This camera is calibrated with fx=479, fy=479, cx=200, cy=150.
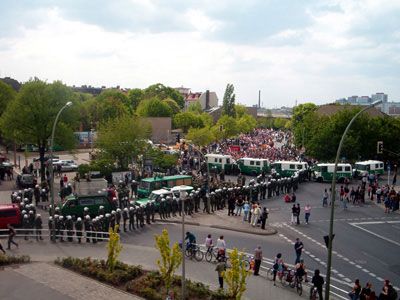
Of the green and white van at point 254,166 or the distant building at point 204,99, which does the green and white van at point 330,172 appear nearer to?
the green and white van at point 254,166

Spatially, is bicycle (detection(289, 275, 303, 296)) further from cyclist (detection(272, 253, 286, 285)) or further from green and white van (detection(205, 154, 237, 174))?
green and white van (detection(205, 154, 237, 174))

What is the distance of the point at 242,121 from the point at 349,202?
7132 centimetres

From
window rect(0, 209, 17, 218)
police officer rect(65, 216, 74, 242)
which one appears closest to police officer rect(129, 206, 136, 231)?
police officer rect(65, 216, 74, 242)

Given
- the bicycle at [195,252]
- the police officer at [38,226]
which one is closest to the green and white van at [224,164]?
the police officer at [38,226]

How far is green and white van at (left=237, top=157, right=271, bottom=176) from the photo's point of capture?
5066 centimetres

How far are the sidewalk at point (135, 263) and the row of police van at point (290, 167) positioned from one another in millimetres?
25248

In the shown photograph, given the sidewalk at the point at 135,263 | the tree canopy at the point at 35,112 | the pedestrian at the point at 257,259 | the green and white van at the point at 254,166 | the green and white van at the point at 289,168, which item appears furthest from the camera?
the green and white van at the point at 254,166

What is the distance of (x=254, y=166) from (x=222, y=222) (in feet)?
72.4

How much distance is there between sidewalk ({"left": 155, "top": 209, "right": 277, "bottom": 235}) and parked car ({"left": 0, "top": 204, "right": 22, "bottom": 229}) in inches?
324

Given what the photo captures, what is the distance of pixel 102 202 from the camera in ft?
99.7

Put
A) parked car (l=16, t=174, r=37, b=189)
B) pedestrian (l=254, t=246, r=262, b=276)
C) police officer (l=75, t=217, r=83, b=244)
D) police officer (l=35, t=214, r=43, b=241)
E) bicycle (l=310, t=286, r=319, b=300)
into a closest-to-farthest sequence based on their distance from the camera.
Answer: bicycle (l=310, t=286, r=319, b=300) → pedestrian (l=254, t=246, r=262, b=276) → police officer (l=75, t=217, r=83, b=244) → police officer (l=35, t=214, r=43, b=241) → parked car (l=16, t=174, r=37, b=189)

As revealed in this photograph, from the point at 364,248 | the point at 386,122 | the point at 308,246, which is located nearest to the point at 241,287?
the point at 308,246

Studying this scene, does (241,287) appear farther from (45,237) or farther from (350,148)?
(350,148)

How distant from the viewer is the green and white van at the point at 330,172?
46.4 m
